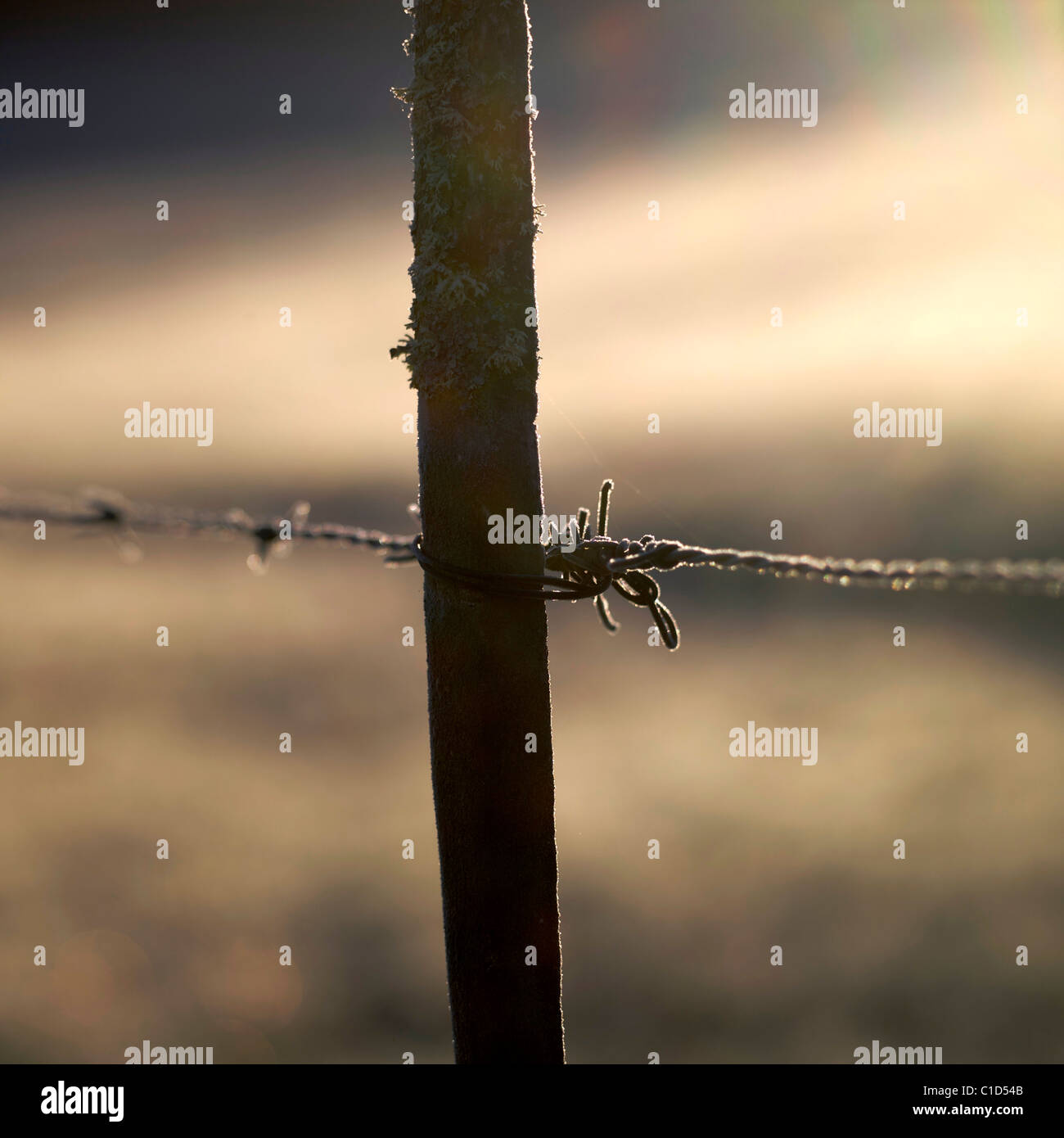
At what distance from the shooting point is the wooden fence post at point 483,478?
1.66m

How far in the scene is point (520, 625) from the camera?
170 cm

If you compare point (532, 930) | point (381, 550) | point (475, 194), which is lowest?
→ point (532, 930)

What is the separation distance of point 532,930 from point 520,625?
0.65 m

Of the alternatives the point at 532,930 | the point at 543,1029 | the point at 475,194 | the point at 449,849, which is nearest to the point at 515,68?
the point at 475,194

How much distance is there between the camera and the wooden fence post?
5.43 feet

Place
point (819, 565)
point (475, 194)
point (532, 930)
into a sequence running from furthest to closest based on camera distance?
point (819, 565) → point (532, 930) → point (475, 194)

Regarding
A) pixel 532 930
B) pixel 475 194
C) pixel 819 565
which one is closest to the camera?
pixel 475 194

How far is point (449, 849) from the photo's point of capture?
1.76m

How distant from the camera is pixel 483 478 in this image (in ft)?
5.45
